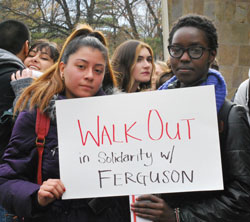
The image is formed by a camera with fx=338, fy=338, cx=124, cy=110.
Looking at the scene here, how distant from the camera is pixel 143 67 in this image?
3117 millimetres

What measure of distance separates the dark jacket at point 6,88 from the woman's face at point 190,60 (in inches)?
44.2

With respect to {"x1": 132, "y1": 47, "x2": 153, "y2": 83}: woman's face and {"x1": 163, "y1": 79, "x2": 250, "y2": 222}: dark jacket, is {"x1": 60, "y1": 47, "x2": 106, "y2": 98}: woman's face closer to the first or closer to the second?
{"x1": 163, "y1": 79, "x2": 250, "y2": 222}: dark jacket

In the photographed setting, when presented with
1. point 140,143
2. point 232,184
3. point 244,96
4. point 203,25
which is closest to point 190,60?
point 203,25

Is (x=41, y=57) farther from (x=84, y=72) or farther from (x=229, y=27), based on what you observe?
(x=229, y=27)

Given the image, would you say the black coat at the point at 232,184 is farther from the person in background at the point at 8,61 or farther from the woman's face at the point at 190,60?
the person in background at the point at 8,61

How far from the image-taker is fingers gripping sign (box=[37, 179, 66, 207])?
141 cm

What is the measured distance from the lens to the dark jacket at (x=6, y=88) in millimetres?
2086

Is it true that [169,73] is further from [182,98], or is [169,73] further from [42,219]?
[42,219]

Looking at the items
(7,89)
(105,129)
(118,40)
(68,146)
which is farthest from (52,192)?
(118,40)

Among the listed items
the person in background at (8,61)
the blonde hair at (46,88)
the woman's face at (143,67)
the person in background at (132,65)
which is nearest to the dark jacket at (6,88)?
the person in background at (8,61)

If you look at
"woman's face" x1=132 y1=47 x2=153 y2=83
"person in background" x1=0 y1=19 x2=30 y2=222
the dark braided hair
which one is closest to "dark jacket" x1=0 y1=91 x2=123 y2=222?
"person in background" x1=0 y1=19 x2=30 y2=222

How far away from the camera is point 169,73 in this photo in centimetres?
311

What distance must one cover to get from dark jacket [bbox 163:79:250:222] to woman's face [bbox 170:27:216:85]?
237 millimetres

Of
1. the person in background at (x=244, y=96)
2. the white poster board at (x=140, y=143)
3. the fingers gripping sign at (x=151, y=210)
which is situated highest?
the person in background at (x=244, y=96)
